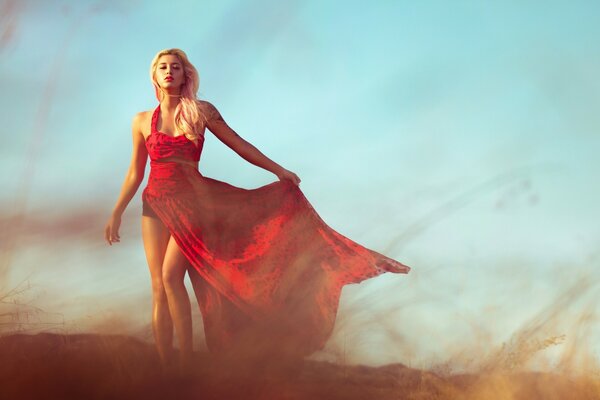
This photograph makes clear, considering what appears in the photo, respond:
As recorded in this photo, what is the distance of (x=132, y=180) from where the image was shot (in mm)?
6398

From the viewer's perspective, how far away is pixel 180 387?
611cm

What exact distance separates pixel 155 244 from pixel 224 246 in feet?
1.45

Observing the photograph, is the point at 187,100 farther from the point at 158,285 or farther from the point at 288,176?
the point at 158,285

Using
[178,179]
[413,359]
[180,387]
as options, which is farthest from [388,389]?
[178,179]

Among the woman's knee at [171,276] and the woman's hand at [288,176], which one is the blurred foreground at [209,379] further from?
the woman's hand at [288,176]

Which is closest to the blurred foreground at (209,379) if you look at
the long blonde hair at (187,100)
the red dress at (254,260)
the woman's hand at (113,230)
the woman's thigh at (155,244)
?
the red dress at (254,260)

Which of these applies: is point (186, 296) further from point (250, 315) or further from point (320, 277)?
point (320, 277)

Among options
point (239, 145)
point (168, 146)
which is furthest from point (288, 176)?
point (168, 146)

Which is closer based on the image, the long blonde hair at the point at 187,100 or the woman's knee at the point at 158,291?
the woman's knee at the point at 158,291

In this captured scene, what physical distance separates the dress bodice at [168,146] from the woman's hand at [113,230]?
50 cm

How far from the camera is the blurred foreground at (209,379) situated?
6.12 m

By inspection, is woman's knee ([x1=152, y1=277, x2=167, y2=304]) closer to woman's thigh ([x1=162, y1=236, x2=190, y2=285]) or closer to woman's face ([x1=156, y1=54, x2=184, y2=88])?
woman's thigh ([x1=162, y1=236, x2=190, y2=285])

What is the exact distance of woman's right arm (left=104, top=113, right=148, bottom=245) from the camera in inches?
251

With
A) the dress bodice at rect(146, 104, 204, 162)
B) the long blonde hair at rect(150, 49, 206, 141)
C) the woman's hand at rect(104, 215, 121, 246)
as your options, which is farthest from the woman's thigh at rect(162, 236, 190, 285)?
the long blonde hair at rect(150, 49, 206, 141)
